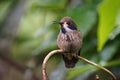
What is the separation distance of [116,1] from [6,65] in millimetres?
1986

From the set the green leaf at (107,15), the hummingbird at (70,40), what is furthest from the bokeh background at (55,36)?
the hummingbird at (70,40)

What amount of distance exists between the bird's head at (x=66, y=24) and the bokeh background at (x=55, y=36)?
0.92ft

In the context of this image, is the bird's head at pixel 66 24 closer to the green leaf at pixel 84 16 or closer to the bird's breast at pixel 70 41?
the bird's breast at pixel 70 41

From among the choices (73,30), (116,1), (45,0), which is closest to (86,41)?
(45,0)

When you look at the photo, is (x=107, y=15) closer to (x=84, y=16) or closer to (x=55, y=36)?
(x=84, y=16)

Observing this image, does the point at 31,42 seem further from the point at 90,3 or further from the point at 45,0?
the point at 90,3

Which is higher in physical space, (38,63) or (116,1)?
(116,1)

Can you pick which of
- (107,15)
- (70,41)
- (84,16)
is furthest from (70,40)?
(84,16)

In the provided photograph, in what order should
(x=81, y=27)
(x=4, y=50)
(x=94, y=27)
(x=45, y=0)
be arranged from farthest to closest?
1. (x=4, y=50)
2. (x=45, y=0)
3. (x=94, y=27)
4. (x=81, y=27)

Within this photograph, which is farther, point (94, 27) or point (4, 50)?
point (4, 50)

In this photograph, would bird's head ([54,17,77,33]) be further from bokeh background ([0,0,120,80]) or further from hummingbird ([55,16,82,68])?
bokeh background ([0,0,120,80])

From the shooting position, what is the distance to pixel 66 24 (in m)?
1.62

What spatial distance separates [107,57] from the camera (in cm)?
273

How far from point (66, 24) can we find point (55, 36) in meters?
1.42
